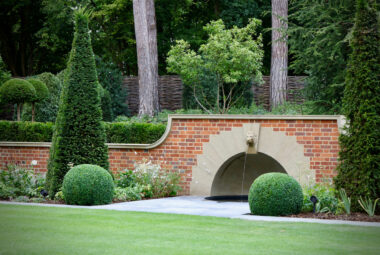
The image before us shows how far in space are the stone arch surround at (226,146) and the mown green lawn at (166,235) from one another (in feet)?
14.9

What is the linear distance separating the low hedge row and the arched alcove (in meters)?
2.32

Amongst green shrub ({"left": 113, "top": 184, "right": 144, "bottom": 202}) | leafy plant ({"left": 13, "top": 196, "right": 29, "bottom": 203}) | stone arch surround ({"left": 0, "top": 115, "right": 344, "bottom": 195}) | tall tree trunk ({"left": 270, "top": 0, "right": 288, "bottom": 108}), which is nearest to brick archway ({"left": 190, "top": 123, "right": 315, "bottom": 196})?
stone arch surround ({"left": 0, "top": 115, "right": 344, "bottom": 195})

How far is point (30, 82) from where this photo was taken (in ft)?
67.5

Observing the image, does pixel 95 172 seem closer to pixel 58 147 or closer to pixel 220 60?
pixel 58 147

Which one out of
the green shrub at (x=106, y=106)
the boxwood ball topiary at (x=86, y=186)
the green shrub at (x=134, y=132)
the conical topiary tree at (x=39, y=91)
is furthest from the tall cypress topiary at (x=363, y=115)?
the green shrub at (x=106, y=106)

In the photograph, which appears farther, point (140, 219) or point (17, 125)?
point (17, 125)

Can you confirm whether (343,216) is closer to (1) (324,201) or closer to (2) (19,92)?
(1) (324,201)

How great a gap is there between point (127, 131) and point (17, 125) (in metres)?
3.66

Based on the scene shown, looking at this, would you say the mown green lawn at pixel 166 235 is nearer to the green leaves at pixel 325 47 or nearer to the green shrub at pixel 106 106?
the green leaves at pixel 325 47

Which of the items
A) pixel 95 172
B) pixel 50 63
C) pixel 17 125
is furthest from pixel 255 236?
pixel 50 63

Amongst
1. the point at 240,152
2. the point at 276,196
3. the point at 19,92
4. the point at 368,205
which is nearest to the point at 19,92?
the point at 19,92

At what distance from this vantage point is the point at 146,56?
23.4 meters

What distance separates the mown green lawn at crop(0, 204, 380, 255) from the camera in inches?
265

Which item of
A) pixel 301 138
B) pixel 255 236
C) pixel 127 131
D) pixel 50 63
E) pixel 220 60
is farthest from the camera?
pixel 50 63
